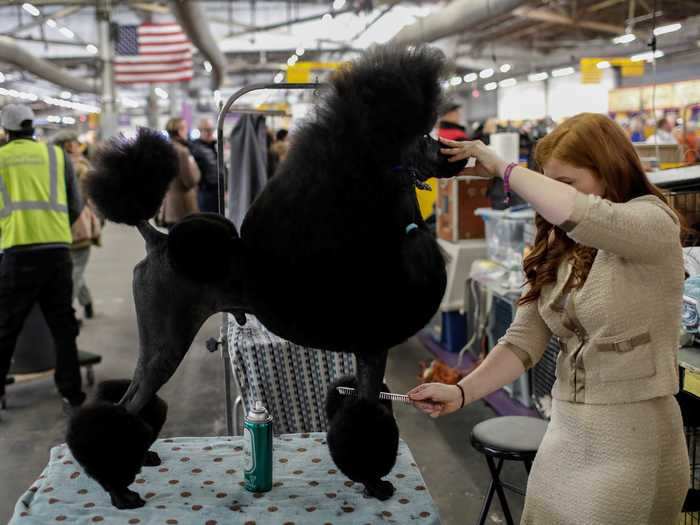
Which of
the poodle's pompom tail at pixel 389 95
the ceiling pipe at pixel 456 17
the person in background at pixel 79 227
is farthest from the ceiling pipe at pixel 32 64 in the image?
the poodle's pompom tail at pixel 389 95

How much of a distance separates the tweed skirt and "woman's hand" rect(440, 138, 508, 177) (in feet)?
1.74

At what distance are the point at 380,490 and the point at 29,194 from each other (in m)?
2.67

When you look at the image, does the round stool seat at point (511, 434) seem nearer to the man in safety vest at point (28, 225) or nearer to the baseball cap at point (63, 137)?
the man in safety vest at point (28, 225)

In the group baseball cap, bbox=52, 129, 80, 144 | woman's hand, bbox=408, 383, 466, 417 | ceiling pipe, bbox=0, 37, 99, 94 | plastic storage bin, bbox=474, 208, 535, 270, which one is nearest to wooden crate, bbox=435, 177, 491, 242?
plastic storage bin, bbox=474, 208, 535, 270

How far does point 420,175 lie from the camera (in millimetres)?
1175

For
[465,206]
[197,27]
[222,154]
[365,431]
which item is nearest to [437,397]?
[365,431]

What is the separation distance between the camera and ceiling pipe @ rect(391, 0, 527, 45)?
6.48 m

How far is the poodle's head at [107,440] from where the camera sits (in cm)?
139

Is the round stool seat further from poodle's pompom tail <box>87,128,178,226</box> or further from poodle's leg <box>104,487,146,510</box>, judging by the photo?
poodle's pompom tail <box>87,128,178,226</box>

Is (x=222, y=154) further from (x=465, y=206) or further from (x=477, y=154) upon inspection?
(x=465, y=206)

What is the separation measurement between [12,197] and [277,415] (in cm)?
190

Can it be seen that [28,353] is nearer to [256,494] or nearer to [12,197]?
[12,197]

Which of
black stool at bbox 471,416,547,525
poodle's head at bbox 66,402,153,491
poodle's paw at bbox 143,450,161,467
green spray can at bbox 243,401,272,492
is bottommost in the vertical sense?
black stool at bbox 471,416,547,525

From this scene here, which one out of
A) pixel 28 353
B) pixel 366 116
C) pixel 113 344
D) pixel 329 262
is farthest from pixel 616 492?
pixel 113 344
